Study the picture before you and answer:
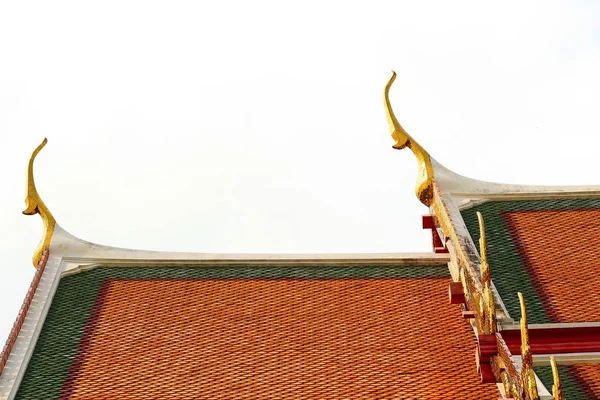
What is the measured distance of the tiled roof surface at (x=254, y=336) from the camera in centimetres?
1834

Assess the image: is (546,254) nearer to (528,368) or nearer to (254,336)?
(254,336)

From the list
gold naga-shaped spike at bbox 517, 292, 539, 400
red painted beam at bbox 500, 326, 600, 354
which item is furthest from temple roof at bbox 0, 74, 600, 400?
gold naga-shaped spike at bbox 517, 292, 539, 400

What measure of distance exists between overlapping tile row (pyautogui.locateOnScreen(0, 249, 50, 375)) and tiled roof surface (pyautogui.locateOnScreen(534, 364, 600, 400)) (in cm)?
609

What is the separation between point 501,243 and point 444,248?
107cm

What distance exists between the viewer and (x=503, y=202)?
2148cm

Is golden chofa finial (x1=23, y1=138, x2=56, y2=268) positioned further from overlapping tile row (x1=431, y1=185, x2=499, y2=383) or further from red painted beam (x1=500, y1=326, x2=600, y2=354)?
red painted beam (x1=500, y1=326, x2=600, y2=354)

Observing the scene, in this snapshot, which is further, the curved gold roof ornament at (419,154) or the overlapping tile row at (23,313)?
the curved gold roof ornament at (419,154)

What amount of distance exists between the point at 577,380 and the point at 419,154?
5.28 meters

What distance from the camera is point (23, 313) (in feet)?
64.7

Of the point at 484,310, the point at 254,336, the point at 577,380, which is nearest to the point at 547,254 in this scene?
the point at 577,380

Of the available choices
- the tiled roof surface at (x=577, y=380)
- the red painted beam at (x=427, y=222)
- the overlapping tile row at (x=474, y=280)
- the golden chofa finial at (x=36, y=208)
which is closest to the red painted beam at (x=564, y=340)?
the tiled roof surface at (x=577, y=380)

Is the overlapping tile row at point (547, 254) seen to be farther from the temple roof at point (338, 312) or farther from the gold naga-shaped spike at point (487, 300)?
the gold naga-shaped spike at point (487, 300)

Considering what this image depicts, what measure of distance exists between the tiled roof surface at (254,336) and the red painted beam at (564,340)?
89 centimetres

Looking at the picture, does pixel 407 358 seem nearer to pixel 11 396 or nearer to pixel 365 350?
pixel 365 350
